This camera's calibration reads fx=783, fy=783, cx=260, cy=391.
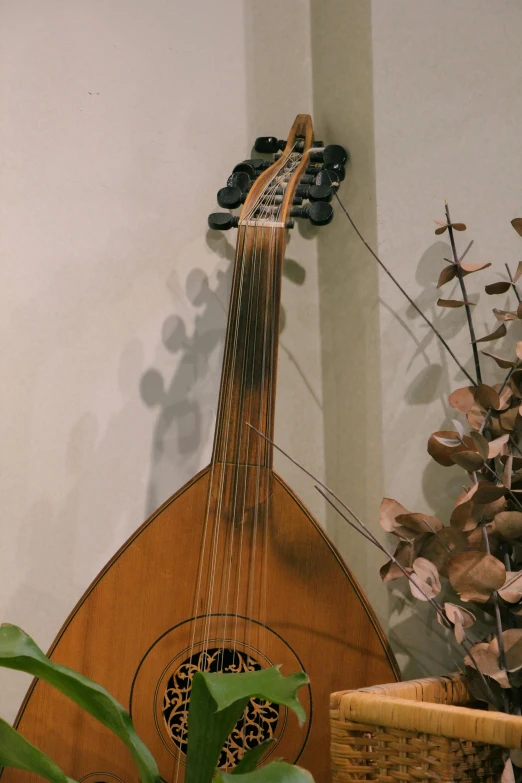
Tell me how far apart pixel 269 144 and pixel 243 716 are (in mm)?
943

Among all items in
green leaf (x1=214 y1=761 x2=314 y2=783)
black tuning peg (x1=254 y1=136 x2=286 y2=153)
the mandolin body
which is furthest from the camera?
black tuning peg (x1=254 y1=136 x2=286 y2=153)

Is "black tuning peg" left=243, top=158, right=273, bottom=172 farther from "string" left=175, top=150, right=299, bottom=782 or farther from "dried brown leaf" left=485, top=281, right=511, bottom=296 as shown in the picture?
"dried brown leaf" left=485, top=281, right=511, bottom=296

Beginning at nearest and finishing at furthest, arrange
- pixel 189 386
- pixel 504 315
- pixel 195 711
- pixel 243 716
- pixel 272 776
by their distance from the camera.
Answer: pixel 272 776, pixel 195 711, pixel 243 716, pixel 504 315, pixel 189 386

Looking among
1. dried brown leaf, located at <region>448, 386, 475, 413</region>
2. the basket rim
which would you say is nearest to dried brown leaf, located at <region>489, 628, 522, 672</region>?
the basket rim

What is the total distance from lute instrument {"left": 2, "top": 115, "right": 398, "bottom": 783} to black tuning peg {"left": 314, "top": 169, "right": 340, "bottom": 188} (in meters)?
0.26

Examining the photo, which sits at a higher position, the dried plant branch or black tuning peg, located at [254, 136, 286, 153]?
black tuning peg, located at [254, 136, 286, 153]

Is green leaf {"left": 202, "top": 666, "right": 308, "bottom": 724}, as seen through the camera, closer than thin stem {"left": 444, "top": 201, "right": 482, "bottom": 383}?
Yes

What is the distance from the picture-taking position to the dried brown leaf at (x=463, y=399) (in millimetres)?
1121

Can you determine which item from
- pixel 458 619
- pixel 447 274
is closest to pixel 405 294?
pixel 447 274

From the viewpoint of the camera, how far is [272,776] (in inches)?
27.9

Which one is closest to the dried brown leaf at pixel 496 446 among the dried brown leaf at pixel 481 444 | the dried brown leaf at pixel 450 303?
the dried brown leaf at pixel 481 444

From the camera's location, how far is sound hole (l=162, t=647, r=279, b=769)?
1.02 metres

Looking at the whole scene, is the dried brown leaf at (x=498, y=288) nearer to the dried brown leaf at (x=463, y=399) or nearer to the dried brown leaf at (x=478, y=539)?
the dried brown leaf at (x=463, y=399)

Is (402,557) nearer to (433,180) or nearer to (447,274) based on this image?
(447,274)
